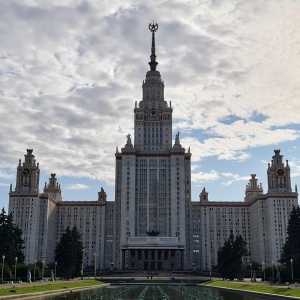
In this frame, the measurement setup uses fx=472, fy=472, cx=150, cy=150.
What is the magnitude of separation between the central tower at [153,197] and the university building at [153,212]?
1.19 ft

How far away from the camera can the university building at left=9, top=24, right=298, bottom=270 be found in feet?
551

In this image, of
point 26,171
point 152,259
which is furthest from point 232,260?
point 26,171

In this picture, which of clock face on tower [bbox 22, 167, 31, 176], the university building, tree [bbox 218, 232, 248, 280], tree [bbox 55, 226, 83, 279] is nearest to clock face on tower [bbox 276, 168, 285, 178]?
the university building

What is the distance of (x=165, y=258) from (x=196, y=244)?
50.1 ft

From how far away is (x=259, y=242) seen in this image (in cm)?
16812

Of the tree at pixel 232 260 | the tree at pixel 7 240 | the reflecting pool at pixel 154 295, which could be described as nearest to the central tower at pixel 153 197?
the tree at pixel 232 260

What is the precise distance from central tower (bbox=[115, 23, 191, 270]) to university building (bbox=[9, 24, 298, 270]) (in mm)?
Answer: 362

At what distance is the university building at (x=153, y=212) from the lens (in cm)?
16788

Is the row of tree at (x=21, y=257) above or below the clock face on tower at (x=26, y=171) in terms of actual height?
below

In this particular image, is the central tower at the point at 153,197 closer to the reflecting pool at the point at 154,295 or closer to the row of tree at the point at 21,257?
the row of tree at the point at 21,257

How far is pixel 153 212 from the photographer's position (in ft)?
589

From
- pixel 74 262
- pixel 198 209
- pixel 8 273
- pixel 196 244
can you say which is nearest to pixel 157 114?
pixel 198 209

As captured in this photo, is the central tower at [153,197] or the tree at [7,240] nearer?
the tree at [7,240]

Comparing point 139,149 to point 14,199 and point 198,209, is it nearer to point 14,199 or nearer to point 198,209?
→ point 198,209
